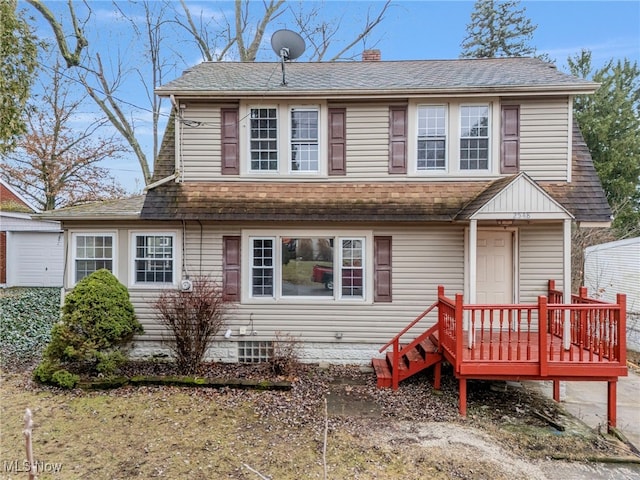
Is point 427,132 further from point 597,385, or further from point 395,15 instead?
point 395,15

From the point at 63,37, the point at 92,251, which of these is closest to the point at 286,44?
the point at 92,251

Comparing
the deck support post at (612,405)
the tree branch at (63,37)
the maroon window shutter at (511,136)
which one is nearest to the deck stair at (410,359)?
the deck support post at (612,405)

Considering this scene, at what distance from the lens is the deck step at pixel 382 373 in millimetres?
6352

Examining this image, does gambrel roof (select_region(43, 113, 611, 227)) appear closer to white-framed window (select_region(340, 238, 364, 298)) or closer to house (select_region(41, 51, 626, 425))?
house (select_region(41, 51, 626, 425))

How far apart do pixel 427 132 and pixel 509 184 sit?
7.03 ft

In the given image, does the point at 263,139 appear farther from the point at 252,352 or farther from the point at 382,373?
the point at 382,373

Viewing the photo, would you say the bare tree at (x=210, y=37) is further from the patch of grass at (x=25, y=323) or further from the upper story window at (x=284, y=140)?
the upper story window at (x=284, y=140)

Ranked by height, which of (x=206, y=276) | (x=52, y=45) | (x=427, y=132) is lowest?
(x=206, y=276)

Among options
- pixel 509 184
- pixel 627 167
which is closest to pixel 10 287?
pixel 509 184

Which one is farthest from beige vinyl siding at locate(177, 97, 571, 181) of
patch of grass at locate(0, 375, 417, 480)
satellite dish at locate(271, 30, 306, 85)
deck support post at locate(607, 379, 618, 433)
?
patch of grass at locate(0, 375, 417, 480)

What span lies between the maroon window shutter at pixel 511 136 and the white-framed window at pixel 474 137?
0.32 metres

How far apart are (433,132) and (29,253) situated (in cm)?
1735

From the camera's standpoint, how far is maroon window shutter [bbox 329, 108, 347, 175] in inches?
293

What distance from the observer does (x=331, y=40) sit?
16.2 m
